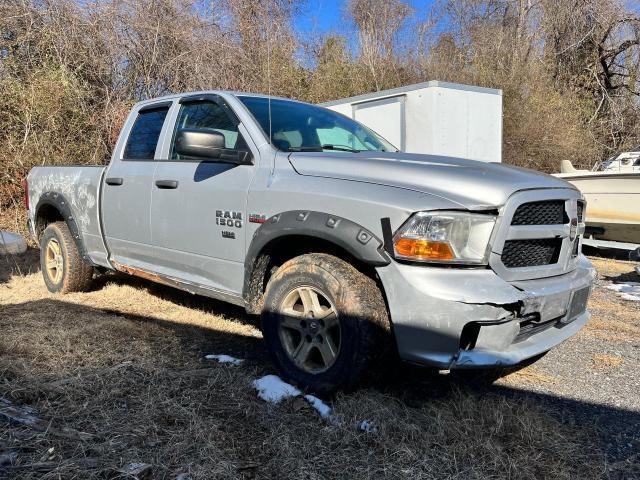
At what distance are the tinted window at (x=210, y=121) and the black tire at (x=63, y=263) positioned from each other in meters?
1.93

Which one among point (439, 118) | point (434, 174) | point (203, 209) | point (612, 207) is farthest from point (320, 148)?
point (612, 207)

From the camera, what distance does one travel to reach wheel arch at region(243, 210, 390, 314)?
278cm

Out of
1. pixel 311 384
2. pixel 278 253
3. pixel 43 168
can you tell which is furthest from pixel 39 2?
pixel 311 384

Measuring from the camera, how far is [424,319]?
8.61ft

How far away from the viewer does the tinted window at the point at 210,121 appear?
369cm

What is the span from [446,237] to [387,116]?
7499 millimetres

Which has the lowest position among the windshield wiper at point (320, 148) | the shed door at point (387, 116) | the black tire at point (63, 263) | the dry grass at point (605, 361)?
the dry grass at point (605, 361)

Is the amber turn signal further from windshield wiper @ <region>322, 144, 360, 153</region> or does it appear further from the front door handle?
the front door handle

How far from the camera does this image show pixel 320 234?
2.94 meters

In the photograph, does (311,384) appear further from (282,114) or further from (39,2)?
(39,2)

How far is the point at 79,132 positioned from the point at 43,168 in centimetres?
406

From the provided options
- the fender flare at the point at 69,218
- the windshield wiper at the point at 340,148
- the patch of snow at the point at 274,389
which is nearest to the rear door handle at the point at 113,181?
the fender flare at the point at 69,218

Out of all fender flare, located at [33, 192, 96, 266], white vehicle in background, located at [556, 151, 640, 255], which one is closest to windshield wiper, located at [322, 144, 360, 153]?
fender flare, located at [33, 192, 96, 266]

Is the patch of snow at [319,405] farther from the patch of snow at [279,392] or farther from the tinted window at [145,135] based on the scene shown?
the tinted window at [145,135]
